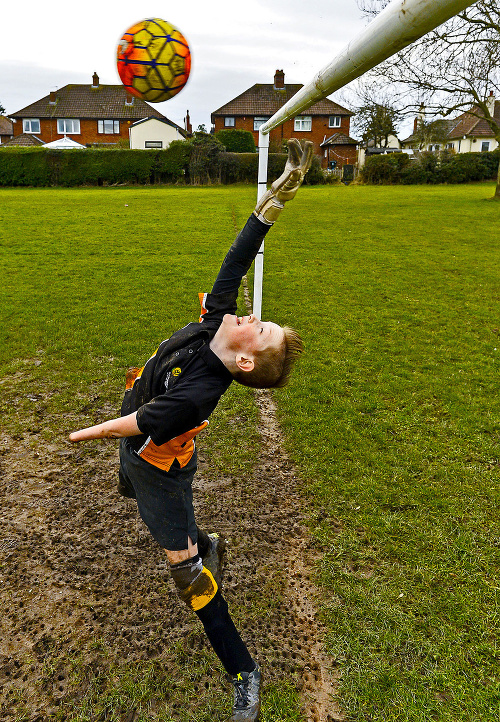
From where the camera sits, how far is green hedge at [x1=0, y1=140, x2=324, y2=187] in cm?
3148

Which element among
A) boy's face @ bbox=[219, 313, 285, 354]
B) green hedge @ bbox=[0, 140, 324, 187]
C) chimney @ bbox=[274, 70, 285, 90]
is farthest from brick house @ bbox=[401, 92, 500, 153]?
boy's face @ bbox=[219, 313, 285, 354]

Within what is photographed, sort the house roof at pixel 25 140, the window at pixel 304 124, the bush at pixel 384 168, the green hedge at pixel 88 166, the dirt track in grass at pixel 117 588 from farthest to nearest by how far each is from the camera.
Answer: the window at pixel 304 124 → the house roof at pixel 25 140 → the bush at pixel 384 168 → the green hedge at pixel 88 166 → the dirt track in grass at pixel 117 588

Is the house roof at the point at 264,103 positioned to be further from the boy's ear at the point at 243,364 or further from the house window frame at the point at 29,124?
the boy's ear at the point at 243,364

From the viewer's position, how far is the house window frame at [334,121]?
54094mm

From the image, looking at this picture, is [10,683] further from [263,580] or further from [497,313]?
[497,313]

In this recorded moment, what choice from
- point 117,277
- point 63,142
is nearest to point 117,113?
point 63,142

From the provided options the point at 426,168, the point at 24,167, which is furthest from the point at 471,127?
the point at 24,167

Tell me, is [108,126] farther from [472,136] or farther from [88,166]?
[472,136]

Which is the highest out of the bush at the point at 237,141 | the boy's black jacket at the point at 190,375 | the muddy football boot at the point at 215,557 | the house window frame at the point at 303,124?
the house window frame at the point at 303,124

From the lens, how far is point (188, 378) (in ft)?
7.63

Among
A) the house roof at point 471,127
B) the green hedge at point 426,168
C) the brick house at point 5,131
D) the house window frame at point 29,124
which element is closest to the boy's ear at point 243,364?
the green hedge at point 426,168

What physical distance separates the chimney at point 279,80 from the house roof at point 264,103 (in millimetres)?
229

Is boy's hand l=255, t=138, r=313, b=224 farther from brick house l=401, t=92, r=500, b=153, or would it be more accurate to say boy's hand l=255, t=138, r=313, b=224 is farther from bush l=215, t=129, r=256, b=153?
brick house l=401, t=92, r=500, b=153

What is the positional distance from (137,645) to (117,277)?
29.2 ft
